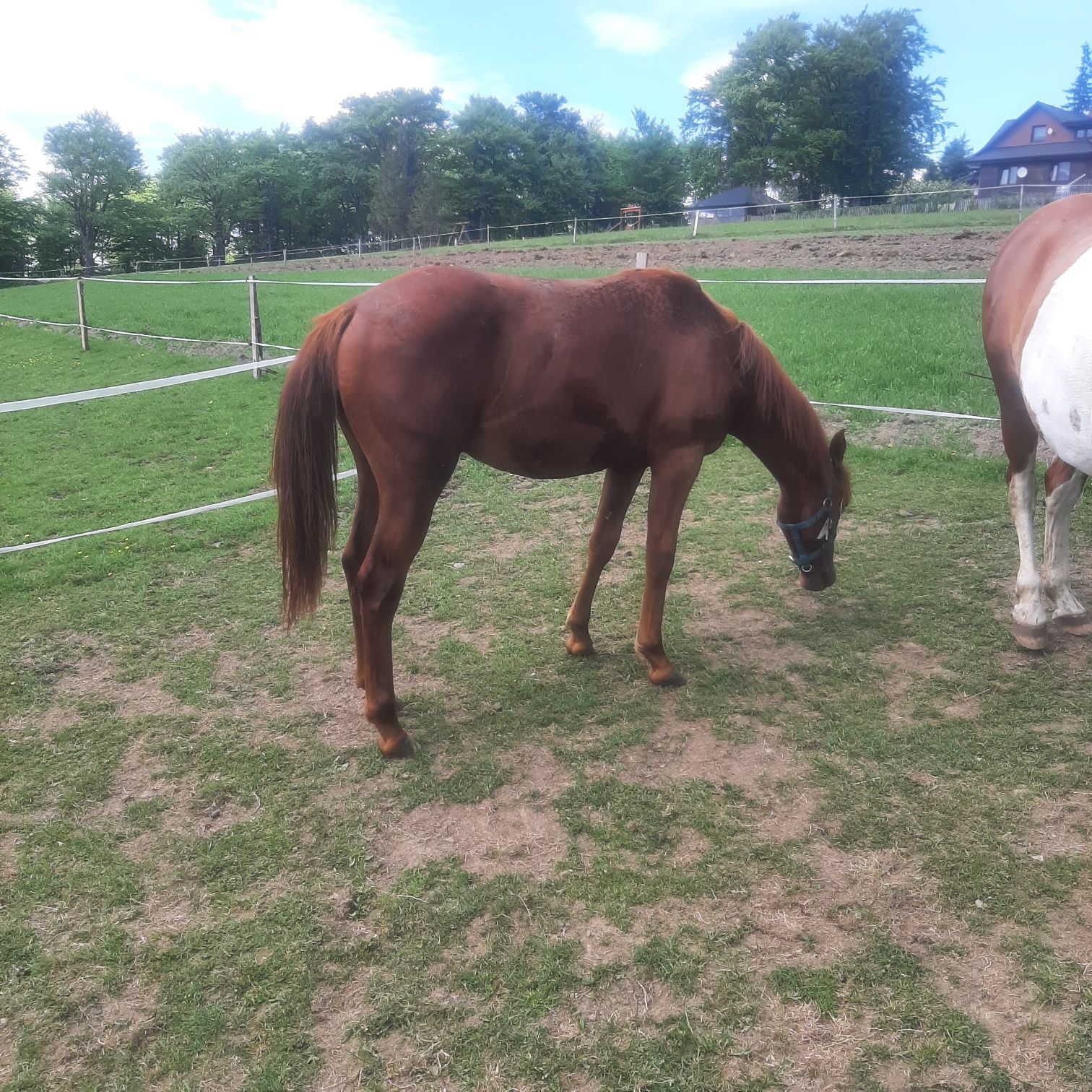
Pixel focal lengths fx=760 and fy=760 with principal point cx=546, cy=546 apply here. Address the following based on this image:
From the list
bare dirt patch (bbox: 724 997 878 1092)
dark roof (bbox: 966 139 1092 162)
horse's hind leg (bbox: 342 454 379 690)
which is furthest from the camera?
dark roof (bbox: 966 139 1092 162)

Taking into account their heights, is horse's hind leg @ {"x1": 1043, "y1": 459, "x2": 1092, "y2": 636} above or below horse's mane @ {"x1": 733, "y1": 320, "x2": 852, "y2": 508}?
below

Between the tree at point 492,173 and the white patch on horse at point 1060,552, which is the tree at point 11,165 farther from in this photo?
the white patch on horse at point 1060,552

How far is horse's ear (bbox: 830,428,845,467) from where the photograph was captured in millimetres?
3422

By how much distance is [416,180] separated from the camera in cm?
5544

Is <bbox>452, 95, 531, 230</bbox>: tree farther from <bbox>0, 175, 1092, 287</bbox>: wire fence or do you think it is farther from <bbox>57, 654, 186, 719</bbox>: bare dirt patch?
<bbox>57, 654, 186, 719</bbox>: bare dirt patch

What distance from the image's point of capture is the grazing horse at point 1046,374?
276cm

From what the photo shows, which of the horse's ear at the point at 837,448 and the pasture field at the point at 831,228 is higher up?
the pasture field at the point at 831,228

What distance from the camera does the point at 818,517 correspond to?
3561 millimetres

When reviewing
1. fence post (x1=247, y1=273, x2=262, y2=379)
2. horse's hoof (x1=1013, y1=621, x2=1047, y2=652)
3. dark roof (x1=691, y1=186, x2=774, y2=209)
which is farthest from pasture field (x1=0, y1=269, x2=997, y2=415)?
dark roof (x1=691, y1=186, x2=774, y2=209)

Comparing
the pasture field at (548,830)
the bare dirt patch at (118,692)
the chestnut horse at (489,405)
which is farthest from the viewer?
the bare dirt patch at (118,692)

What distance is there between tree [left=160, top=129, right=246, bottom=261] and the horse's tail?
199 ft

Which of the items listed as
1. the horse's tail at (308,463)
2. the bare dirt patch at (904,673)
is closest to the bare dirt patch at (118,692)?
the horse's tail at (308,463)

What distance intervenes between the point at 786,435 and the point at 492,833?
82.1 inches

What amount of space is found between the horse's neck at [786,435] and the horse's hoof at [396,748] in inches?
75.5
